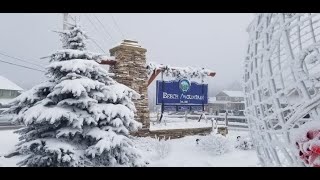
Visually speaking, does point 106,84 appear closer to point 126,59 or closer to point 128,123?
point 128,123

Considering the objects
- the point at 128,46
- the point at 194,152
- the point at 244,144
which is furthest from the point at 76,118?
the point at 244,144

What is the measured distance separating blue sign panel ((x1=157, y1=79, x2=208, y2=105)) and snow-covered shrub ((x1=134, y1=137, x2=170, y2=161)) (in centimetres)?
209

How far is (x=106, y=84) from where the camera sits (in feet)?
19.3

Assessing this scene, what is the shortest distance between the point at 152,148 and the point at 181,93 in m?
3.11

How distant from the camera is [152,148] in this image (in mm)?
7434

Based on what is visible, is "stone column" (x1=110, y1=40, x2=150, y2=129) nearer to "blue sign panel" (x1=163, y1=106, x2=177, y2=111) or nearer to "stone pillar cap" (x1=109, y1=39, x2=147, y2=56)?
"stone pillar cap" (x1=109, y1=39, x2=147, y2=56)

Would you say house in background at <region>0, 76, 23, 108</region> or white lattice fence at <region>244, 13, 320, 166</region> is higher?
house in background at <region>0, 76, 23, 108</region>

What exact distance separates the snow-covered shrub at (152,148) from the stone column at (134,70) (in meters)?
0.57

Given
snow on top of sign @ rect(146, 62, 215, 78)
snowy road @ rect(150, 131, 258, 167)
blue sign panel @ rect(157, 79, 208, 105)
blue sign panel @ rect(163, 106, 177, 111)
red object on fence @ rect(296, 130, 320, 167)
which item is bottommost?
snowy road @ rect(150, 131, 258, 167)

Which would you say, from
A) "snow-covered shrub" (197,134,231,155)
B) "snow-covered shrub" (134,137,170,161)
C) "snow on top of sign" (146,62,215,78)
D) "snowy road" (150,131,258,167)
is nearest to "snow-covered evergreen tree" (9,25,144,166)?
"snowy road" (150,131,258,167)

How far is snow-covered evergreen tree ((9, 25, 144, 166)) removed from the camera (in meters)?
4.91

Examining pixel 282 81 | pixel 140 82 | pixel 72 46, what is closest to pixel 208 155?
pixel 140 82

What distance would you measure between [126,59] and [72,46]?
2.29 m

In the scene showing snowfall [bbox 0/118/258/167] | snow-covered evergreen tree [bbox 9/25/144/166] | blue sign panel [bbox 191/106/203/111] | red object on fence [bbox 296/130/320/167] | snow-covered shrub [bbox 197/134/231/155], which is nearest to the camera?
red object on fence [bbox 296/130/320/167]
